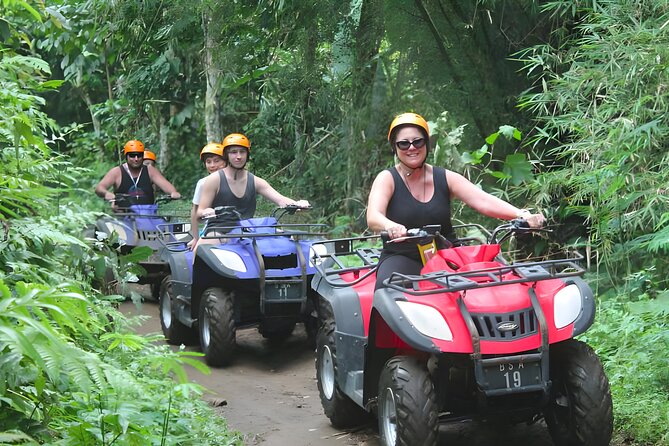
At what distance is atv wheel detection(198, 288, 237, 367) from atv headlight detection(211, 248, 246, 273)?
31cm

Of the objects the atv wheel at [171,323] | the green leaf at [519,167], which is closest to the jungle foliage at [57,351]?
the atv wheel at [171,323]

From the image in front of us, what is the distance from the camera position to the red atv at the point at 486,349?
4.35m

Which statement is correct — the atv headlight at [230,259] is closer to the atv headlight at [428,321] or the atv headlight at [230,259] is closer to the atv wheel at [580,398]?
the atv headlight at [428,321]

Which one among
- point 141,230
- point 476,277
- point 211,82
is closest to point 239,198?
point 141,230

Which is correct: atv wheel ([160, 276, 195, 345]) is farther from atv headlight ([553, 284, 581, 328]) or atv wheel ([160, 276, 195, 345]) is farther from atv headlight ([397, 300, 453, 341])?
atv headlight ([553, 284, 581, 328])

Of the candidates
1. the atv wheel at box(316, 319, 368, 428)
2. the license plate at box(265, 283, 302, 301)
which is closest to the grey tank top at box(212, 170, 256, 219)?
the license plate at box(265, 283, 302, 301)

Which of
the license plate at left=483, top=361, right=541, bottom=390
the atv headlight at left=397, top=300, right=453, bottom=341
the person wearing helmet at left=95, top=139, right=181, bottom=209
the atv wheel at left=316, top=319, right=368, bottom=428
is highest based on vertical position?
the person wearing helmet at left=95, top=139, right=181, bottom=209

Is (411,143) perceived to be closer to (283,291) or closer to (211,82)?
(283,291)

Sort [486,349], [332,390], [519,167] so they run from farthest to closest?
[519,167], [332,390], [486,349]

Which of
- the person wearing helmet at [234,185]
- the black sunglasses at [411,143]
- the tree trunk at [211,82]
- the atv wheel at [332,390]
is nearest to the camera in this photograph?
the black sunglasses at [411,143]

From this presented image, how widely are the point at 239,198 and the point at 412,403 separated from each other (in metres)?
4.56

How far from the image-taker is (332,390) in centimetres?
581

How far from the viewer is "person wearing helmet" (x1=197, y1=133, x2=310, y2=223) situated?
8.47 m

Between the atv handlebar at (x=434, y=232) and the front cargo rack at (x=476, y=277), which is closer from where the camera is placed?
the front cargo rack at (x=476, y=277)
